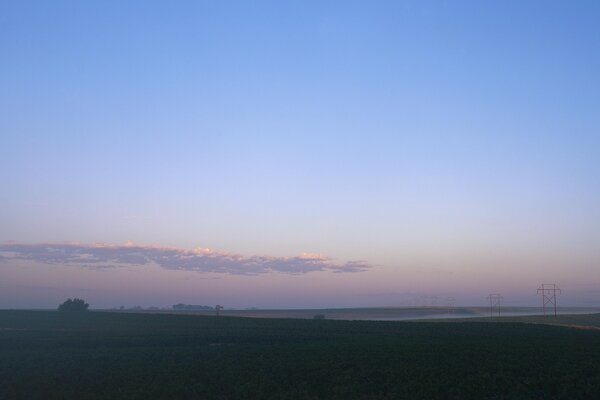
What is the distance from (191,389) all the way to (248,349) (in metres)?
18.6

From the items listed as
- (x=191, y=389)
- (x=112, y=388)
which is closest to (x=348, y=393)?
(x=191, y=389)

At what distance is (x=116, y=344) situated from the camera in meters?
55.8

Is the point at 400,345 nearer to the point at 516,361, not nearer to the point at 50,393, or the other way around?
the point at 516,361

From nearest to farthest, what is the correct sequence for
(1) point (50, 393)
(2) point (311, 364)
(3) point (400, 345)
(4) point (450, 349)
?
1. (1) point (50, 393)
2. (2) point (311, 364)
3. (4) point (450, 349)
4. (3) point (400, 345)

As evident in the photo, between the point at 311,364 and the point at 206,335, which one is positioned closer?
the point at 311,364

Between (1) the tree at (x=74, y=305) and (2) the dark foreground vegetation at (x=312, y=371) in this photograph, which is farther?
(1) the tree at (x=74, y=305)

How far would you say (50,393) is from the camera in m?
29.2

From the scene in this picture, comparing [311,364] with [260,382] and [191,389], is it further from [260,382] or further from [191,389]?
[191,389]

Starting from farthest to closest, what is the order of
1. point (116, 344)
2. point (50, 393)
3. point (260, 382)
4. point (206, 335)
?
point (206, 335) → point (116, 344) → point (260, 382) → point (50, 393)

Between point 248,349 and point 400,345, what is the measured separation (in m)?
12.9

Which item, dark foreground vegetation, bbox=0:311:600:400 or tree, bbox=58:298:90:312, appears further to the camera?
tree, bbox=58:298:90:312

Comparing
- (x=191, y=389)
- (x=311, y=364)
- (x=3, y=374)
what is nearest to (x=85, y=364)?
(x=3, y=374)

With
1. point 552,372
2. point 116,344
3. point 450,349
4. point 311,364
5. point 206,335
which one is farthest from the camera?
point 206,335

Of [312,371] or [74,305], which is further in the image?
[74,305]
